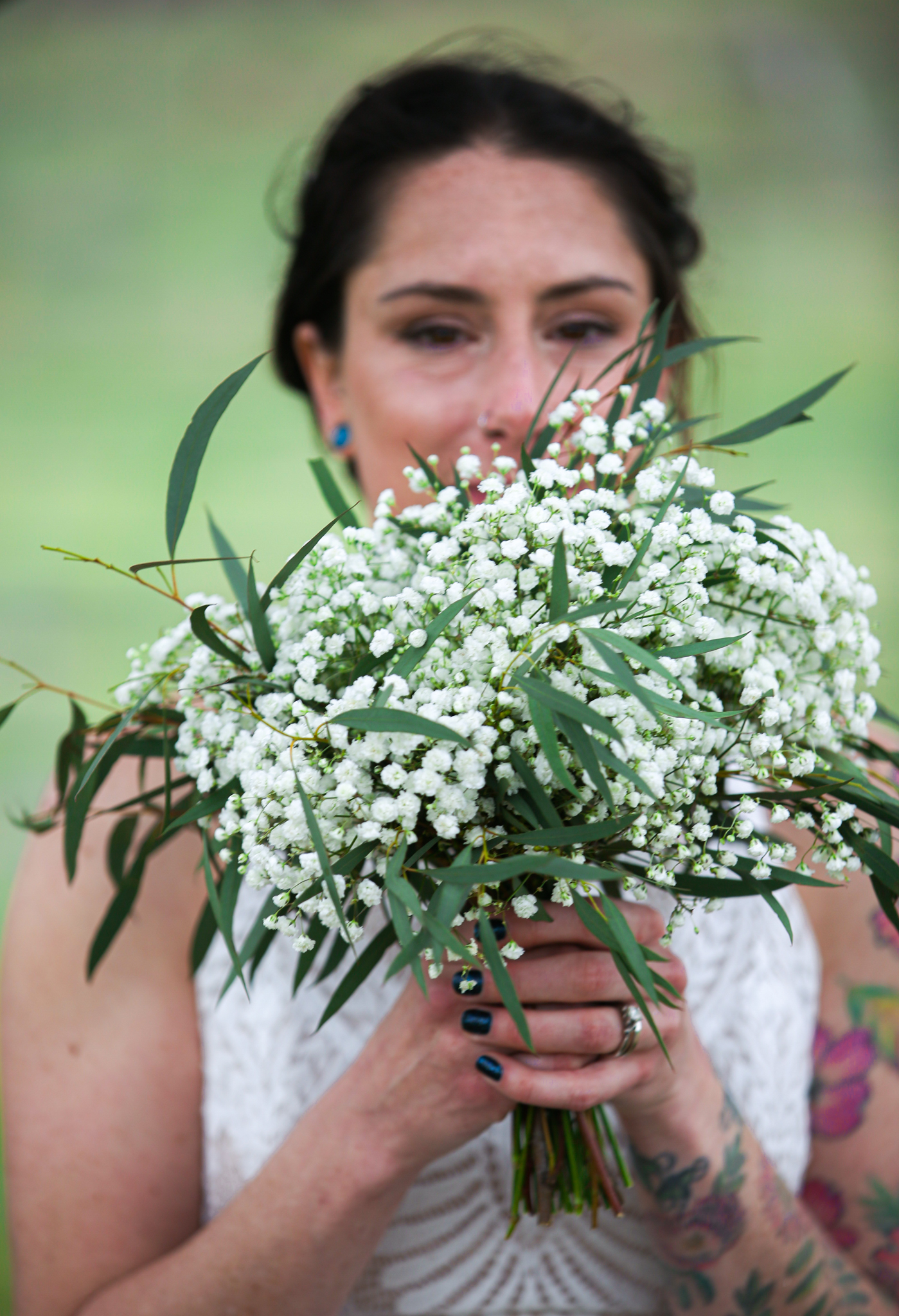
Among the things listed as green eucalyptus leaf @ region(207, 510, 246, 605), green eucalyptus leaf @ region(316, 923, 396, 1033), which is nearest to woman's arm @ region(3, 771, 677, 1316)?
green eucalyptus leaf @ region(316, 923, 396, 1033)

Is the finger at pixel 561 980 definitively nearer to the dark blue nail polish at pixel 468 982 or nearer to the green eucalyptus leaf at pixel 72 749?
the dark blue nail polish at pixel 468 982

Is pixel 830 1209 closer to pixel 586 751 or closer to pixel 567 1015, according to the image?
pixel 567 1015

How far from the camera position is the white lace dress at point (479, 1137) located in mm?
1001

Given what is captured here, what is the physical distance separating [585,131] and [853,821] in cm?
95

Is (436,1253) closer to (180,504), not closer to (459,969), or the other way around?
(459,969)

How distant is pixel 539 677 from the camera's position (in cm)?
51

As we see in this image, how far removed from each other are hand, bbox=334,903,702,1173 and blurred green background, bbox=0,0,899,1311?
2.13 meters

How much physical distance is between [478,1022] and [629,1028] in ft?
0.36

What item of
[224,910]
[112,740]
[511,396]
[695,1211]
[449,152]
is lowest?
[695,1211]

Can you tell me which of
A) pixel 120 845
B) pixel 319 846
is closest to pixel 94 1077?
pixel 120 845

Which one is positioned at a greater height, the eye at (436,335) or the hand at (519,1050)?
the eye at (436,335)

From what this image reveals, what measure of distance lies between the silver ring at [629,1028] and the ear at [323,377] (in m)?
0.81

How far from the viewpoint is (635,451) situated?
795 millimetres

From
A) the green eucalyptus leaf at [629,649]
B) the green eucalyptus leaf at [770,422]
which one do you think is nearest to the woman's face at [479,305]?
the green eucalyptus leaf at [770,422]
